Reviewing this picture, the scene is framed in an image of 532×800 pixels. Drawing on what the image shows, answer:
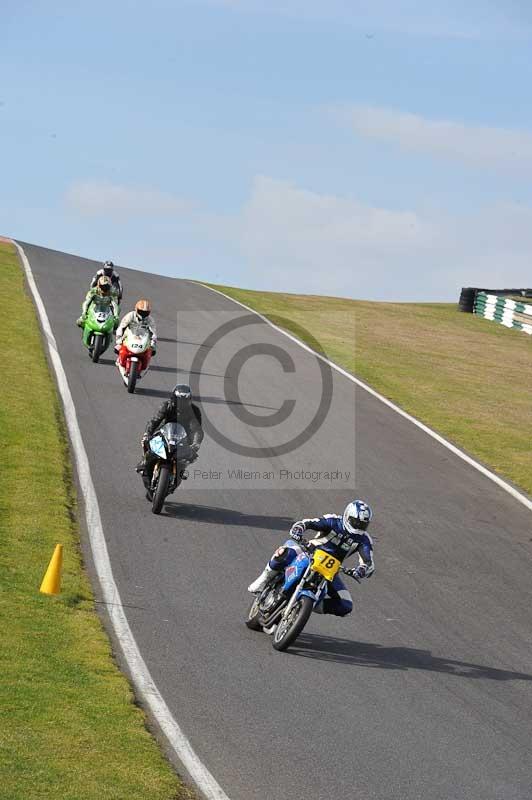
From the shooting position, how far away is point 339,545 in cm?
1220

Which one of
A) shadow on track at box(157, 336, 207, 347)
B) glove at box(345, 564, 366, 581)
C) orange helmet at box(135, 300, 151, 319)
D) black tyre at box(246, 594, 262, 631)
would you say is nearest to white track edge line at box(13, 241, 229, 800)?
black tyre at box(246, 594, 262, 631)

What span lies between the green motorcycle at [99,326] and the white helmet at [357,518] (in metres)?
16.2

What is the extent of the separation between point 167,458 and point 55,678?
21.4ft

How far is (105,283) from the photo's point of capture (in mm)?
27844

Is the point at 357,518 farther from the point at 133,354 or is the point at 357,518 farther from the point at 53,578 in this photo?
the point at 133,354

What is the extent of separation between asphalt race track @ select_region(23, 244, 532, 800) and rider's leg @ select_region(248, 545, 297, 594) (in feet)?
1.66

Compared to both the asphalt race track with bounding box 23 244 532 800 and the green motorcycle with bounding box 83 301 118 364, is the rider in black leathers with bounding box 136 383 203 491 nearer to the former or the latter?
the asphalt race track with bounding box 23 244 532 800

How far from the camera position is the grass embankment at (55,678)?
8156mm

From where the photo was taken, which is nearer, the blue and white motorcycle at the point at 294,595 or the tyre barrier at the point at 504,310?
the blue and white motorcycle at the point at 294,595

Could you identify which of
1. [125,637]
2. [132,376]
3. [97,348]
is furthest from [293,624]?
[97,348]

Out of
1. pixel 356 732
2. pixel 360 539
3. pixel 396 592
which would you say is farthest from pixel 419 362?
pixel 356 732

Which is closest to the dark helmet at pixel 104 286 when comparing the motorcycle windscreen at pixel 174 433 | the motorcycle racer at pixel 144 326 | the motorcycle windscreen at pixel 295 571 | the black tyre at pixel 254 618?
the motorcycle racer at pixel 144 326

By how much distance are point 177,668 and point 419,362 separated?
93.0 feet

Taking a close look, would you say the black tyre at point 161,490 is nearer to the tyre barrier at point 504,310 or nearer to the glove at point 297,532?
the glove at point 297,532
